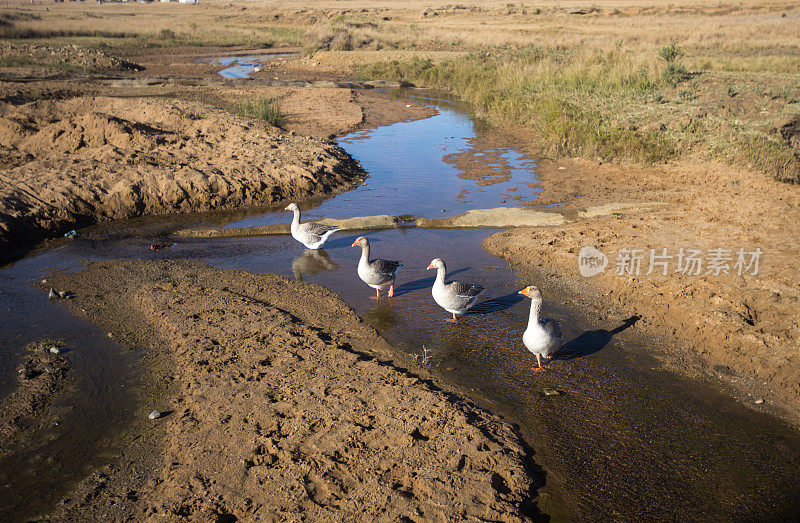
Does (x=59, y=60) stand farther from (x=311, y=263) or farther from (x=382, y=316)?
(x=382, y=316)

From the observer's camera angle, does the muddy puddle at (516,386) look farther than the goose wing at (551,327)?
No

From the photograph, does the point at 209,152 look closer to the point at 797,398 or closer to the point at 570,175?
the point at 570,175

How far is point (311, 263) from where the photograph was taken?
10578 mm

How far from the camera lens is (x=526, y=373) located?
7082mm

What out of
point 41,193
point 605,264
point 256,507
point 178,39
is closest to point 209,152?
point 41,193

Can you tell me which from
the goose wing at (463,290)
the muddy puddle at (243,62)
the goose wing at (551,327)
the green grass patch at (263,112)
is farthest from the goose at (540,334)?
the muddy puddle at (243,62)

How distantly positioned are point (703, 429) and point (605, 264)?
13.3ft

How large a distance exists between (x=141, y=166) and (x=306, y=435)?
1112cm

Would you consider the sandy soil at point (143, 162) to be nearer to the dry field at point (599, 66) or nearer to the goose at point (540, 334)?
the dry field at point (599, 66)

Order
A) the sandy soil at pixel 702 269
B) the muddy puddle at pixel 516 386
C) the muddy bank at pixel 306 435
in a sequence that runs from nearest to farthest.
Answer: the muddy bank at pixel 306 435 → the muddy puddle at pixel 516 386 → the sandy soil at pixel 702 269

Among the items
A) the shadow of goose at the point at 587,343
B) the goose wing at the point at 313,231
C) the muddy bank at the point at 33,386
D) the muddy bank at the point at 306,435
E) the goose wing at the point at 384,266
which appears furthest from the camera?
the goose wing at the point at 313,231

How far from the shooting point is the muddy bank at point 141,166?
40.6ft

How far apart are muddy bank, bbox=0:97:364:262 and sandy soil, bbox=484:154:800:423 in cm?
623

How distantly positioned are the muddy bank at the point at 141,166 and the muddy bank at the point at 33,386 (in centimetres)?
493
